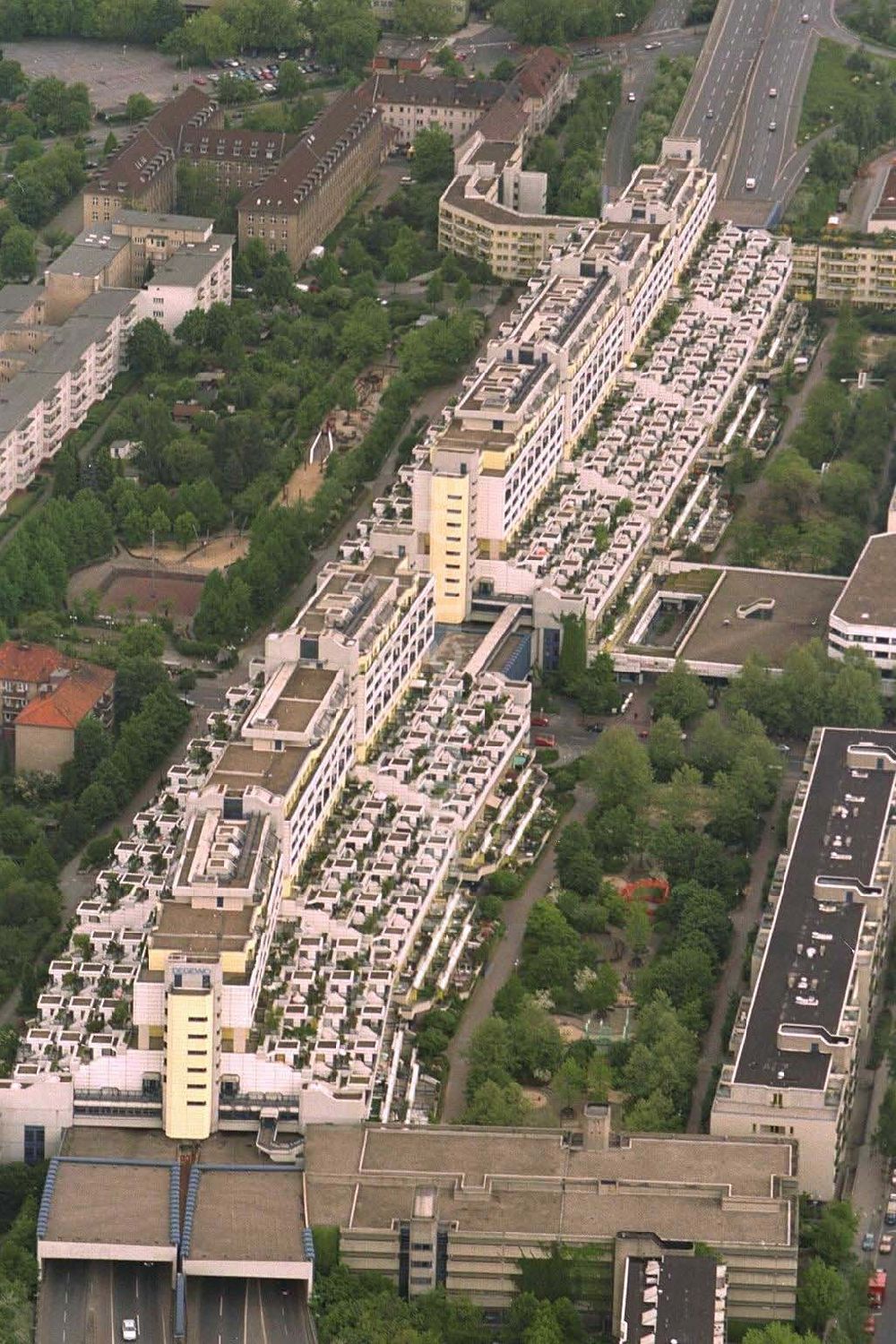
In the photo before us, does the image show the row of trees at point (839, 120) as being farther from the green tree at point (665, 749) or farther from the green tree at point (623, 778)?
the green tree at point (623, 778)

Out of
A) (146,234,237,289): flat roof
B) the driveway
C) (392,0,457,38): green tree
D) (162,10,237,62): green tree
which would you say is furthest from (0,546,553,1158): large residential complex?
(392,0,457,38): green tree

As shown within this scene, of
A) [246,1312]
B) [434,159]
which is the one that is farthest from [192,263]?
[246,1312]

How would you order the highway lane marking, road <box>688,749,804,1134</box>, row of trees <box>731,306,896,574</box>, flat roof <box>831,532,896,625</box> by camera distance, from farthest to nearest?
row of trees <box>731,306,896,574</box> < flat roof <box>831,532,896,625</box> < road <box>688,749,804,1134</box> < the highway lane marking

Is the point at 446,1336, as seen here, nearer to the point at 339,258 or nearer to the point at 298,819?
the point at 298,819

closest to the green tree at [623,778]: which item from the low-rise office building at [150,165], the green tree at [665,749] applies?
the green tree at [665,749]

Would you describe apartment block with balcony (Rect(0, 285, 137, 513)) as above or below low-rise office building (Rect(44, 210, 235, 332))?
above

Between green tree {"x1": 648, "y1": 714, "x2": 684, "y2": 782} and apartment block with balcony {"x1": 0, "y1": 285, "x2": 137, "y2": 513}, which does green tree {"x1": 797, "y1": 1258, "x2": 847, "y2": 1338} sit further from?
apartment block with balcony {"x1": 0, "y1": 285, "x2": 137, "y2": 513}

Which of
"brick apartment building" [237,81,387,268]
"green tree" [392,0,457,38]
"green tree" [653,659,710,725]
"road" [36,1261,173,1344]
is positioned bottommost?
"green tree" [392,0,457,38]
